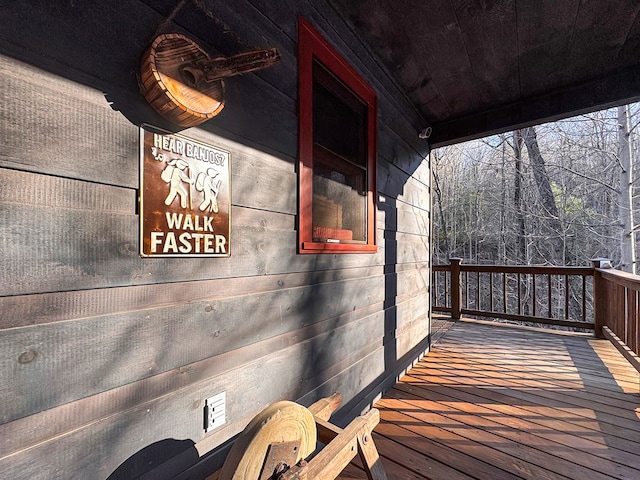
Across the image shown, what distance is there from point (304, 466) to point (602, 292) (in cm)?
449

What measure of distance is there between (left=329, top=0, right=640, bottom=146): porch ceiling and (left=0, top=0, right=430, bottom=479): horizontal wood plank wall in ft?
2.69

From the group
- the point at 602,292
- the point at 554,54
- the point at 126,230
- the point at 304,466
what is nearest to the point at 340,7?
the point at 554,54

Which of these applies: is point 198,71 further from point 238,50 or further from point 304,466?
point 304,466

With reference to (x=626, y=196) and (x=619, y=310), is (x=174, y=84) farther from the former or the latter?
(x=626, y=196)

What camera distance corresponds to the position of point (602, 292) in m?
3.71

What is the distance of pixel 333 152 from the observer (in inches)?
72.1

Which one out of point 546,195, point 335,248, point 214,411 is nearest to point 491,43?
point 335,248

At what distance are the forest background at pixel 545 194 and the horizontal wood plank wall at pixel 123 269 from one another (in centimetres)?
728

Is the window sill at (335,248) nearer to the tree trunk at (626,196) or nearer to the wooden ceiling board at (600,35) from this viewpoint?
the wooden ceiling board at (600,35)

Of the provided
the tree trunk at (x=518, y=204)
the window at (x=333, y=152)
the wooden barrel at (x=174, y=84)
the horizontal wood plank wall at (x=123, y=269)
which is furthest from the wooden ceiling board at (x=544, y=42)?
the tree trunk at (x=518, y=204)

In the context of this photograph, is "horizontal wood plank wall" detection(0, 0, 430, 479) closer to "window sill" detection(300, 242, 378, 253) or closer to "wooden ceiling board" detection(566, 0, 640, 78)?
"window sill" detection(300, 242, 378, 253)

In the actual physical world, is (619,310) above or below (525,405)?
above

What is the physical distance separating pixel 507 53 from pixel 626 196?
18.9ft

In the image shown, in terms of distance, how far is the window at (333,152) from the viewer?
1548mm
